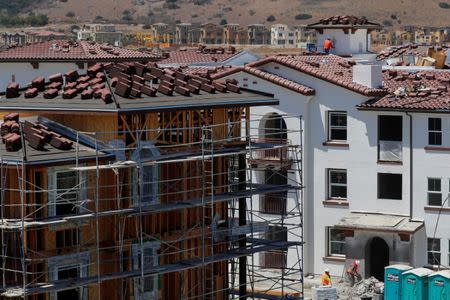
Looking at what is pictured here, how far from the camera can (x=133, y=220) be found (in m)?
38.0

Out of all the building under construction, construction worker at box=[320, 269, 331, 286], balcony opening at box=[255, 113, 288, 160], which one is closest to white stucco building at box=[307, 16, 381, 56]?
balcony opening at box=[255, 113, 288, 160]

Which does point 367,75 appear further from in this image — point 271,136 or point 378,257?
point 378,257

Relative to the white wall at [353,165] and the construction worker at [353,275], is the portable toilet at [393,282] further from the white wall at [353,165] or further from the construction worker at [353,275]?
the construction worker at [353,275]

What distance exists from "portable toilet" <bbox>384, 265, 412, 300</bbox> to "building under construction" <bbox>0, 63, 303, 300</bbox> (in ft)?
22.6

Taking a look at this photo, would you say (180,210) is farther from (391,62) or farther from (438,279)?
(391,62)

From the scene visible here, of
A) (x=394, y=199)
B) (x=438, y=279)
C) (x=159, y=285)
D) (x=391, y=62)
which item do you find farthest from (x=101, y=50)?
(x=159, y=285)

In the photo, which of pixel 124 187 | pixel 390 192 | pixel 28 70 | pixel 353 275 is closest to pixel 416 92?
pixel 390 192

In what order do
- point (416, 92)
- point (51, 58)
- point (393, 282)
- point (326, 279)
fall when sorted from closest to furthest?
point (393, 282) → point (326, 279) → point (416, 92) → point (51, 58)

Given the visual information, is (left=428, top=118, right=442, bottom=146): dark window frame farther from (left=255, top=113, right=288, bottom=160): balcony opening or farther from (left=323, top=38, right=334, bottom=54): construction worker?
(left=323, top=38, right=334, bottom=54): construction worker

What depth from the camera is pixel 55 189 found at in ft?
117

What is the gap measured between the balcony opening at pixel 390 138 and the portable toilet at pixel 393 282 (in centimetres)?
570

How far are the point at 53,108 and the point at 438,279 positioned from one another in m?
15.2

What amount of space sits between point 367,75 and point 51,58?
634 inches

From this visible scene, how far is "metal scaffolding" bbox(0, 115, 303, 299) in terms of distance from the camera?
3534 centimetres
